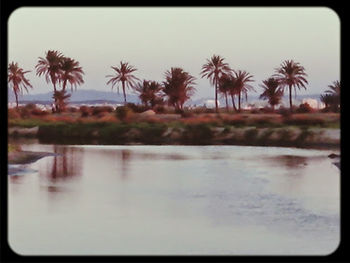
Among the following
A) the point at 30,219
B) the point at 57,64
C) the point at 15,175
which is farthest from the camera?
the point at 57,64

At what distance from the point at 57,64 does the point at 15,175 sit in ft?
12.8

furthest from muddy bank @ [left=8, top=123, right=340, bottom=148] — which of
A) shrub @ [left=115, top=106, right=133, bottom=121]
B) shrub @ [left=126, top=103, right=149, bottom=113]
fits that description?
shrub @ [left=126, top=103, right=149, bottom=113]

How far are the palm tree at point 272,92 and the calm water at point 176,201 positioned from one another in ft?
9.95

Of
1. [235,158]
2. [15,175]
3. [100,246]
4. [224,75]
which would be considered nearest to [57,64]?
[15,175]

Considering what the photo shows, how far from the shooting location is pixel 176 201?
678 inches

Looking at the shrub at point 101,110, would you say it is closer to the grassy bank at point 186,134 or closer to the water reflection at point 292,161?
the grassy bank at point 186,134

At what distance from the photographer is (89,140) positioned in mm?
23000

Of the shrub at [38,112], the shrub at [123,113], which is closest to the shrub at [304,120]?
the shrub at [123,113]

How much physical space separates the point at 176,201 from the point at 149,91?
366cm

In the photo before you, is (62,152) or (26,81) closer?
(26,81)

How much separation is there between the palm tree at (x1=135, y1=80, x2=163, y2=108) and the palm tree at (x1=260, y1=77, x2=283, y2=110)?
3.35 m

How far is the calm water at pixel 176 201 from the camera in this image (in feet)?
41.7

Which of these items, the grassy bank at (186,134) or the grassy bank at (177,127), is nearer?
the grassy bank at (177,127)
